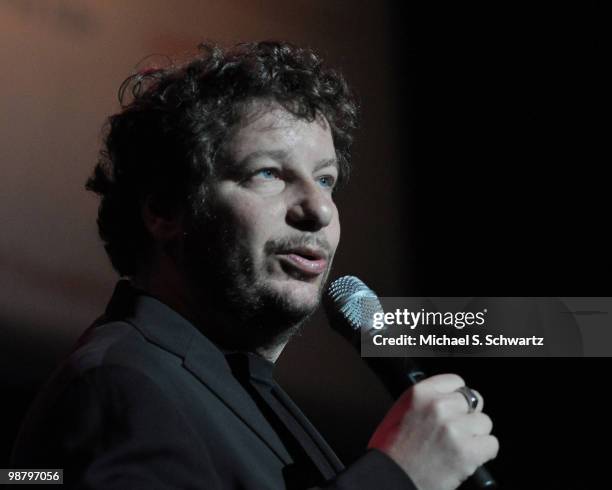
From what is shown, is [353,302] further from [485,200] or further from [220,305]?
[485,200]

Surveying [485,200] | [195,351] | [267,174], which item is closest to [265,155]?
[267,174]

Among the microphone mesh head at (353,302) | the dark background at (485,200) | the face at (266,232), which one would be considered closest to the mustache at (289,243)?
the face at (266,232)

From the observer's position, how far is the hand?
1094 mm

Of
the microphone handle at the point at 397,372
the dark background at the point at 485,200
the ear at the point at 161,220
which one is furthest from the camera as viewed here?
the dark background at the point at 485,200

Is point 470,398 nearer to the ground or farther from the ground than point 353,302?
nearer to the ground

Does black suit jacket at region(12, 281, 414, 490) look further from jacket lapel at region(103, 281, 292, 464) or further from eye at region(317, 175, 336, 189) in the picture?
eye at region(317, 175, 336, 189)

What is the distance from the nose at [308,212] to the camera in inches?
55.4

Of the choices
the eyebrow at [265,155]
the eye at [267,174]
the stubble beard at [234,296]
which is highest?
the eyebrow at [265,155]

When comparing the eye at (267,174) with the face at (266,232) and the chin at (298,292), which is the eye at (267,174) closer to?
the face at (266,232)

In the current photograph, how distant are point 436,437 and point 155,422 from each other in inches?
13.8

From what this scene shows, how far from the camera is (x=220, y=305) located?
4.68 ft

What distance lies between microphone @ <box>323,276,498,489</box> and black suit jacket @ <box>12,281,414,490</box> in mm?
155

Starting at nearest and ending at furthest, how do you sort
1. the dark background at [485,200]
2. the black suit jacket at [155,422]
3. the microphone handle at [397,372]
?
the black suit jacket at [155,422], the microphone handle at [397,372], the dark background at [485,200]

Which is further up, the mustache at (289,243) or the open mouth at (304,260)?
the mustache at (289,243)
